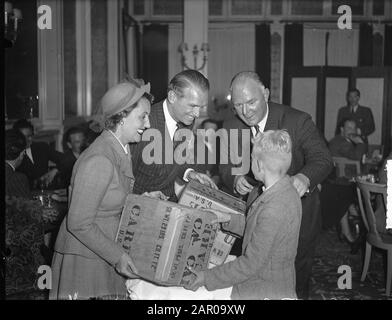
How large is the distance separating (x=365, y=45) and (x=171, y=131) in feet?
29.8

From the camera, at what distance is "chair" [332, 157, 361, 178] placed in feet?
18.8

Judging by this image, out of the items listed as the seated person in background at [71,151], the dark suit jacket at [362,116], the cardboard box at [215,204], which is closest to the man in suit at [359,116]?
the dark suit jacket at [362,116]

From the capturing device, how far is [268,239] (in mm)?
1823

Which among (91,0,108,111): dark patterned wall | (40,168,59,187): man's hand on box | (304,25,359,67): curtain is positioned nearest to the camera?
(40,168,59,187): man's hand on box

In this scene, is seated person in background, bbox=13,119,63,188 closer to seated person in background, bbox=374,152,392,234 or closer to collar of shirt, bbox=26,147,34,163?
collar of shirt, bbox=26,147,34,163

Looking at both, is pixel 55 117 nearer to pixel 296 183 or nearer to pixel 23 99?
pixel 23 99

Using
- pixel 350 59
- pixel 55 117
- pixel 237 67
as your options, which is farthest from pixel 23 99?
pixel 350 59

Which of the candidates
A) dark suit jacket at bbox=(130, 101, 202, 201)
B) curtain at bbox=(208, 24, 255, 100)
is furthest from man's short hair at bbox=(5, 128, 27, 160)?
curtain at bbox=(208, 24, 255, 100)

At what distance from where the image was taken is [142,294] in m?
1.94

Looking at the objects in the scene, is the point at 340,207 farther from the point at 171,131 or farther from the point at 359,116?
the point at 359,116

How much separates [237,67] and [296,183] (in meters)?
9.06

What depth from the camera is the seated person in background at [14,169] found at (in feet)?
Answer: 10.9

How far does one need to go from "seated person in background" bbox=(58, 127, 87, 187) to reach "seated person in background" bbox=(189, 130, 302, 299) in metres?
3.13

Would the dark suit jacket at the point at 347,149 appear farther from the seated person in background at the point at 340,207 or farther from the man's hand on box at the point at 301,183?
the man's hand on box at the point at 301,183
